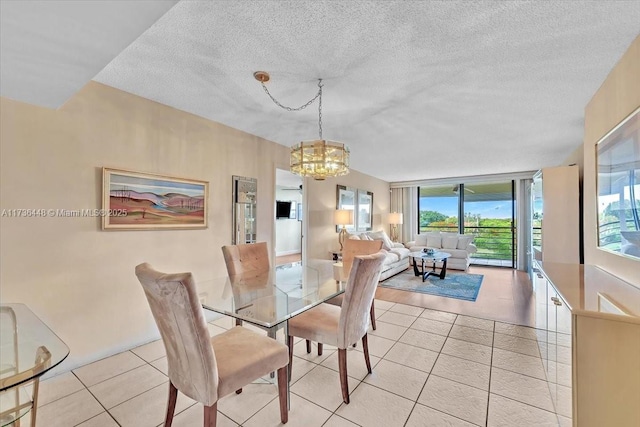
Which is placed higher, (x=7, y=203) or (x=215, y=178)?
(x=215, y=178)

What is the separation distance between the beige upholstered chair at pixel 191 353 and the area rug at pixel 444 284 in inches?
142

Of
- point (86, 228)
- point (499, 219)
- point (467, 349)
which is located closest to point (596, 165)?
point (467, 349)

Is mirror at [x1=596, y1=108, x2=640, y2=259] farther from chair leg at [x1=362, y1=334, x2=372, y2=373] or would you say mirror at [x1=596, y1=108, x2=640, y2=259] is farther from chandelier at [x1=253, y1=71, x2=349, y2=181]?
chandelier at [x1=253, y1=71, x2=349, y2=181]

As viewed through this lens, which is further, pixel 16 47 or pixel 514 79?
pixel 514 79

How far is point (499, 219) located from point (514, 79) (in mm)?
5967

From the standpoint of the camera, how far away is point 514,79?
218 cm

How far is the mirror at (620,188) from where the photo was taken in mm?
1514

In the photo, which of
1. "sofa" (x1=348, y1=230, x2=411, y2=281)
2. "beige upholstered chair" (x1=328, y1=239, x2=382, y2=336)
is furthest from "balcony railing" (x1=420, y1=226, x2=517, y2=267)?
"beige upholstered chair" (x1=328, y1=239, x2=382, y2=336)

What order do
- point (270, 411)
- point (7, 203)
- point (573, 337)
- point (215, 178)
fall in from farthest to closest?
point (215, 178) → point (7, 203) → point (270, 411) → point (573, 337)

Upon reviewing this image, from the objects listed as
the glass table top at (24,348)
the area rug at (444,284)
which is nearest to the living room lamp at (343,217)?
the area rug at (444,284)

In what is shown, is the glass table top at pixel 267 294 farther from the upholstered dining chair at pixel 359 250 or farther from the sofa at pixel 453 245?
the sofa at pixel 453 245

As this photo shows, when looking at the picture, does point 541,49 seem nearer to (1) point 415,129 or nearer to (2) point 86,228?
(1) point 415,129

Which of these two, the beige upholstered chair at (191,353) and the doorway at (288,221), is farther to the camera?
the doorway at (288,221)

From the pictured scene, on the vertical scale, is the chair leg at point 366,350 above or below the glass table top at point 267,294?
below
